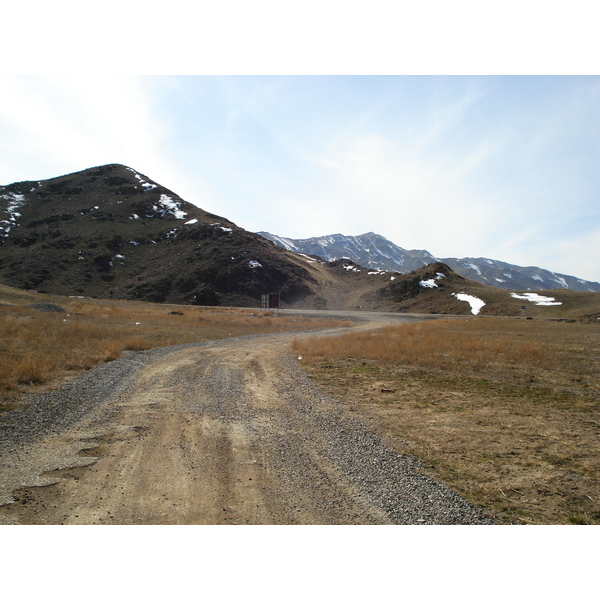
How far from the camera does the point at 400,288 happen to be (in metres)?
91.5

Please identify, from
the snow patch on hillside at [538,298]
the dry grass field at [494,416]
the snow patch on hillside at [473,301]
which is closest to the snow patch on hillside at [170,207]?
the snow patch on hillside at [473,301]

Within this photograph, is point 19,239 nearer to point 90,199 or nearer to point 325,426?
point 90,199

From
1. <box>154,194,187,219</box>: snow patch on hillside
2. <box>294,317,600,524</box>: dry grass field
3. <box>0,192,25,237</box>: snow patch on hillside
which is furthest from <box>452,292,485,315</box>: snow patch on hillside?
<box>0,192,25,237</box>: snow patch on hillside


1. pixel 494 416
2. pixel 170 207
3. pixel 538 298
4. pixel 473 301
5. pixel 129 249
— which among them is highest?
pixel 170 207

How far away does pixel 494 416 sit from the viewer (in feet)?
26.0

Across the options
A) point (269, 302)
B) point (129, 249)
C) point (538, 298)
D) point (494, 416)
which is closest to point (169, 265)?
point (129, 249)

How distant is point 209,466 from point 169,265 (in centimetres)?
9070

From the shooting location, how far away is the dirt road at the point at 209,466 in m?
4.02

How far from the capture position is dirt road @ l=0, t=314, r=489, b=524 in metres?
4.02

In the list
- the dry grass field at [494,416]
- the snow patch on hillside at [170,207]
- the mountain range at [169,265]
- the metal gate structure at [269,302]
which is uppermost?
the snow patch on hillside at [170,207]

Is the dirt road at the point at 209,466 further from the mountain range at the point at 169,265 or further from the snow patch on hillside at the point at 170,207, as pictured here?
the snow patch on hillside at the point at 170,207

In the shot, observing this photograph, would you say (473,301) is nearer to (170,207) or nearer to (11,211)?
(170,207)

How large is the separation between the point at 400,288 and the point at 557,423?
86561mm

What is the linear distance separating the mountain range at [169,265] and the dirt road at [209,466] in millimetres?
66375
